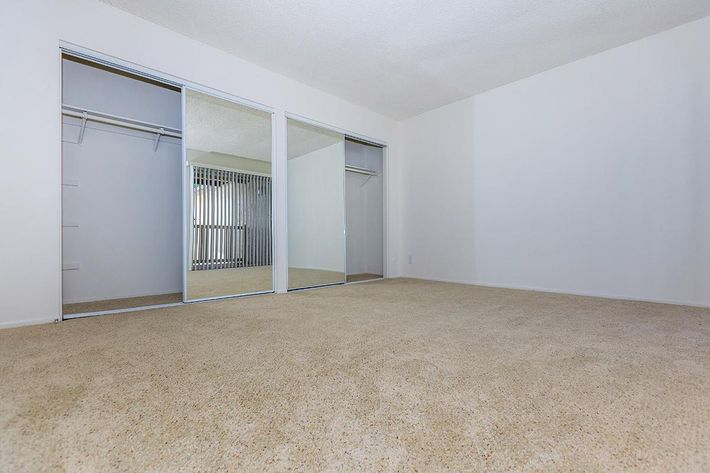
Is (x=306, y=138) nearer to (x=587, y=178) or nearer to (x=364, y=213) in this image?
(x=364, y=213)

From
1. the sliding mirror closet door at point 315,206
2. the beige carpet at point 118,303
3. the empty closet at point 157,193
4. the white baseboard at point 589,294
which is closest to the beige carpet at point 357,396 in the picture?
the beige carpet at point 118,303

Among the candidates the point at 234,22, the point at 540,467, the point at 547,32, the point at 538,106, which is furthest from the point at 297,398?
the point at 538,106

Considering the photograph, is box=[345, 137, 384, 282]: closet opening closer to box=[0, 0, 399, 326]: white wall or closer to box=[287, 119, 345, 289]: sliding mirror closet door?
box=[287, 119, 345, 289]: sliding mirror closet door

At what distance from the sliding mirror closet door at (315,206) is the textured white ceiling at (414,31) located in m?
0.79

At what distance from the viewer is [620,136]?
332 cm

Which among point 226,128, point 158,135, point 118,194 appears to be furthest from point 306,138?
point 118,194

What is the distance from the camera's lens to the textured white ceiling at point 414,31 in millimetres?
2705

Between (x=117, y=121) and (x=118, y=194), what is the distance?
0.75m

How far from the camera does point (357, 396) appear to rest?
1259 millimetres

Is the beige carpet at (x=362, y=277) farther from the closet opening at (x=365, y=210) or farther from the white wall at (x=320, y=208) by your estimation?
the white wall at (x=320, y=208)

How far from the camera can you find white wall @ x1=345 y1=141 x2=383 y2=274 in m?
5.36

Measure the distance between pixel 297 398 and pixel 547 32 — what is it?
3.70m

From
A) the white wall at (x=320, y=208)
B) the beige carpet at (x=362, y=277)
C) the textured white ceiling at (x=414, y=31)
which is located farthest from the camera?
the beige carpet at (x=362, y=277)

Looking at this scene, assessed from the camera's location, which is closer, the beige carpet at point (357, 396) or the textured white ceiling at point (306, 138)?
the beige carpet at point (357, 396)
